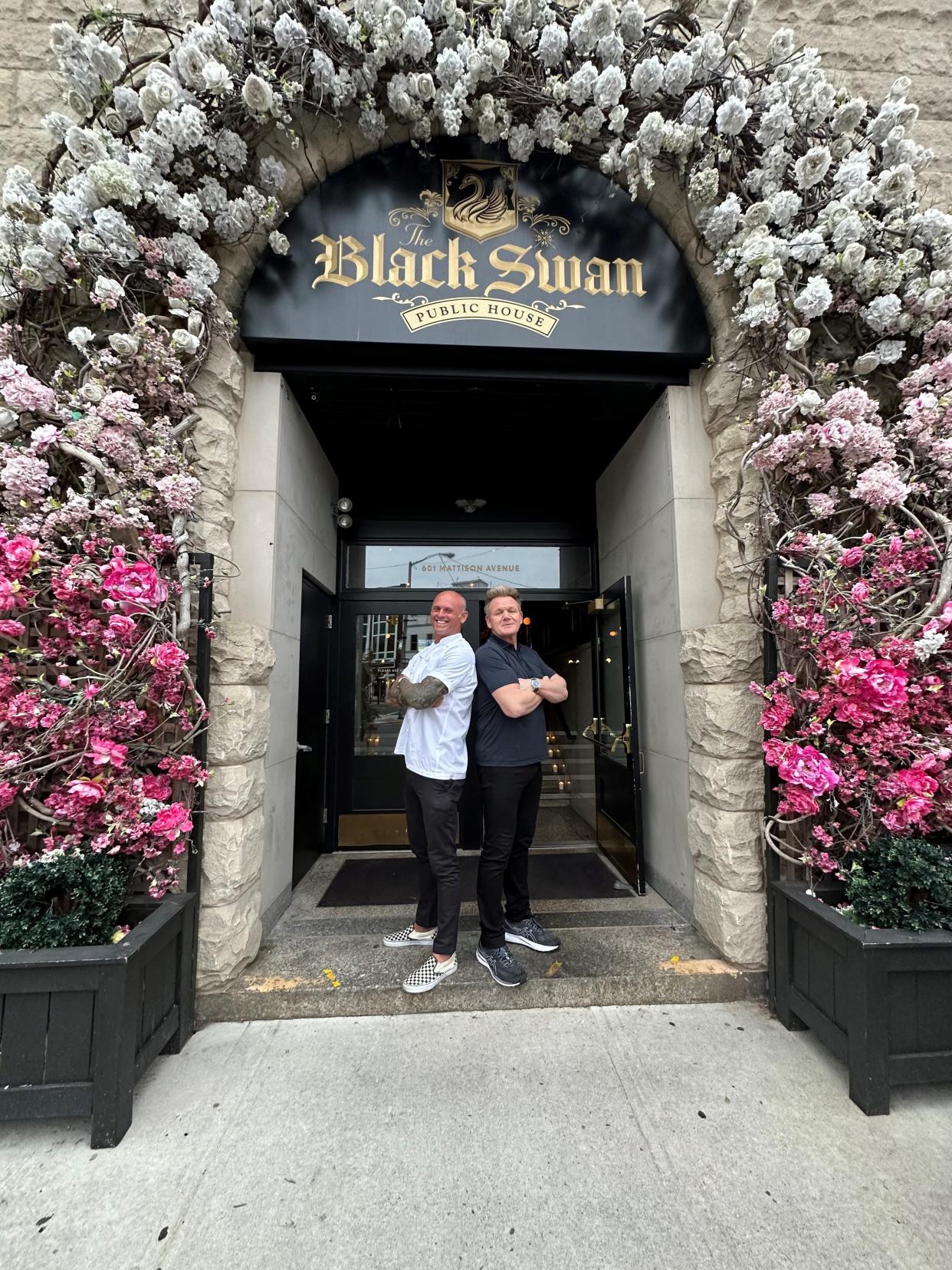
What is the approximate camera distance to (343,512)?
424cm

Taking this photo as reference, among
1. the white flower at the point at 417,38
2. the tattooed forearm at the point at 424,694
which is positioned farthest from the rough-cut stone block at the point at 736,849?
the white flower at the point at 417,38

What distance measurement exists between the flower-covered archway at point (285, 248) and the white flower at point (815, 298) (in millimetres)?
14

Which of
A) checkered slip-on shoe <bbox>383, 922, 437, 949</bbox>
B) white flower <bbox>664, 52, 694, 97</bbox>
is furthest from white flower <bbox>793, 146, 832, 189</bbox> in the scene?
checkered slip-on shoe <bbox>383, 922, 437, 949</bbox>

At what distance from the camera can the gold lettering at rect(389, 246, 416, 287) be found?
8.57ft

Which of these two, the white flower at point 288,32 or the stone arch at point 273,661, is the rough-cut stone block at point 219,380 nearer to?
the stone arch at point 273,661

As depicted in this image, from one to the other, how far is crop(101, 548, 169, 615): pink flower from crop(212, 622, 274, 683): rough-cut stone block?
42 centimetres

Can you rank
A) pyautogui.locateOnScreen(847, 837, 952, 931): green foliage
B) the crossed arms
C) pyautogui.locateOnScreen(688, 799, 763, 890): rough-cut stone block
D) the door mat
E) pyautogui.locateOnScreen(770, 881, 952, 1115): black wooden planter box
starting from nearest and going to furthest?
pyautogui.locateOnScreen(770, 881, 952, 1115): black wooden planter box
pyautogui.locateOnScreen(847, 837, 952, 931): green foliage
the crossed arms
pyautogui.locateOnScreen(688, 799, 763, 890): rough-cut stone block
the door mat

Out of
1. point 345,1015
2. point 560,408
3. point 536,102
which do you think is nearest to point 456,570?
point 560,408

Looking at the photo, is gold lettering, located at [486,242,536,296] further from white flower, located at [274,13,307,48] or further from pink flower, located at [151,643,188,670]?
pink flower, located at [151,643,188,670]

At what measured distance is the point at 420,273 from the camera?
2.63 meters

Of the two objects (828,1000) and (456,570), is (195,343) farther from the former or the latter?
(828,1000)

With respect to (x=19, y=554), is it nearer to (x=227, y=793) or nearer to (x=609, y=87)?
(x=227, y=793)

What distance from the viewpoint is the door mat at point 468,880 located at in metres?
3.18

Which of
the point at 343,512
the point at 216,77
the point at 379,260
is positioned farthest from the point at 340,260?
the point at 343,512
